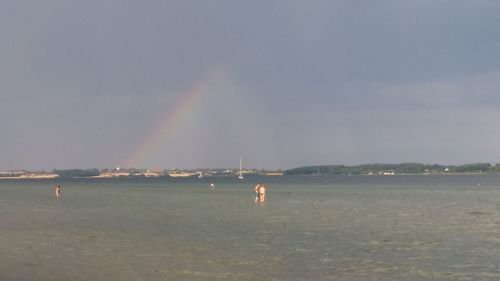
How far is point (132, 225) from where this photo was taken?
42656 mm

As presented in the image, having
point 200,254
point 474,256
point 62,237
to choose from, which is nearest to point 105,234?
point 62,237

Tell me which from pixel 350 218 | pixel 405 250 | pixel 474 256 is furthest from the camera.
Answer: pixel 350 218

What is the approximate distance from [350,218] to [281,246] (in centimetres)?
1948

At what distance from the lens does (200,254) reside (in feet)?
88.7

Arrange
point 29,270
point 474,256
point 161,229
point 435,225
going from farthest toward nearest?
point 435,225, point 161,229, point 474,256, point 29,270

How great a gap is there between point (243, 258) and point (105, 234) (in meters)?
12.8

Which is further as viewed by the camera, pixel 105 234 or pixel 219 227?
pixel 219 227

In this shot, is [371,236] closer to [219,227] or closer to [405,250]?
[405,250]

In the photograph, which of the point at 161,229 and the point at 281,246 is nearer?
the point at 281,246

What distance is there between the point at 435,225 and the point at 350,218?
301 inches

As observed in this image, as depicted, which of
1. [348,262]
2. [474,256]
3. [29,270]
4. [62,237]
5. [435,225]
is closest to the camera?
[29,270]

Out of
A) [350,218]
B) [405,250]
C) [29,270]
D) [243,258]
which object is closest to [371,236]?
[405,250]

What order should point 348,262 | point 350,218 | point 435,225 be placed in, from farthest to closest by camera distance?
point 350,218 < point 435,225 < point 348,262

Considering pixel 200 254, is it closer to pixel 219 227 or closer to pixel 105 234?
pixel 105 234
